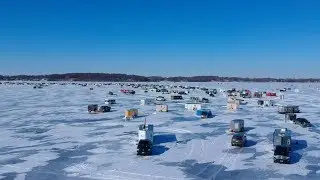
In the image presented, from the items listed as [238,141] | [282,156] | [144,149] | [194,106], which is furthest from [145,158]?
[194,106]

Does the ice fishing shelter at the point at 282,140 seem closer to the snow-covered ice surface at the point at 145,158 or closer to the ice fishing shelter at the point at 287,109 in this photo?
the snow-covered ice surface at the point at 145,158

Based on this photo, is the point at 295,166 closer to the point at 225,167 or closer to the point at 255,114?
the point at 225,167

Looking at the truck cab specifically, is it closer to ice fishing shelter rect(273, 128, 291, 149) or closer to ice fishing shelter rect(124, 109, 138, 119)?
ice fishing shelter rect(273, 128, 291, 149)

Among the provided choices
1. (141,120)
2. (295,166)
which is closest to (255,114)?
(141,120)

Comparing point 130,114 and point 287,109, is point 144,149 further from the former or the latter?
point 287,109

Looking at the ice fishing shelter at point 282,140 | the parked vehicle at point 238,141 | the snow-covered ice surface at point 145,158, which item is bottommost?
the snow-covered ice surface at point 145,158

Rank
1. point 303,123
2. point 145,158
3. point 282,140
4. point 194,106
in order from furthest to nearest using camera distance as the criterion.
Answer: point 194,106
point 303,123
point 282,140
point 145,158

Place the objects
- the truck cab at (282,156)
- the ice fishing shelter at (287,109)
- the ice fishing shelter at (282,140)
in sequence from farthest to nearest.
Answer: the ice fishing shelter at (287,109), the ice fishing shelter at (282,140), the truck cab at (282,156)

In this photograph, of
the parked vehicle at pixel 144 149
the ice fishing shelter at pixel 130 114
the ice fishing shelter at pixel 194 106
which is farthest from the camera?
the ice fishing shelter at pixel 194 106

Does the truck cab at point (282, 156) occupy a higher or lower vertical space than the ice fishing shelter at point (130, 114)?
lower

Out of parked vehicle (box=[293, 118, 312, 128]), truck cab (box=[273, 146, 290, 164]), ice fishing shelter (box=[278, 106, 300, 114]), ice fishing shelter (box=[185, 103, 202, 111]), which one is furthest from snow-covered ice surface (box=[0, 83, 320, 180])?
ice fishing shelter (box=[185, 103, 202, 111])

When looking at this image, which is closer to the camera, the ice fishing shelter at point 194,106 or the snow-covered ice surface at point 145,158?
the snow-covered ice surface at point 145,158

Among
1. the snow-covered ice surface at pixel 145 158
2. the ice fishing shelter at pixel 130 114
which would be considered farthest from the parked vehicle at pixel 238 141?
the ice fishing shelter at pixel 130 114
